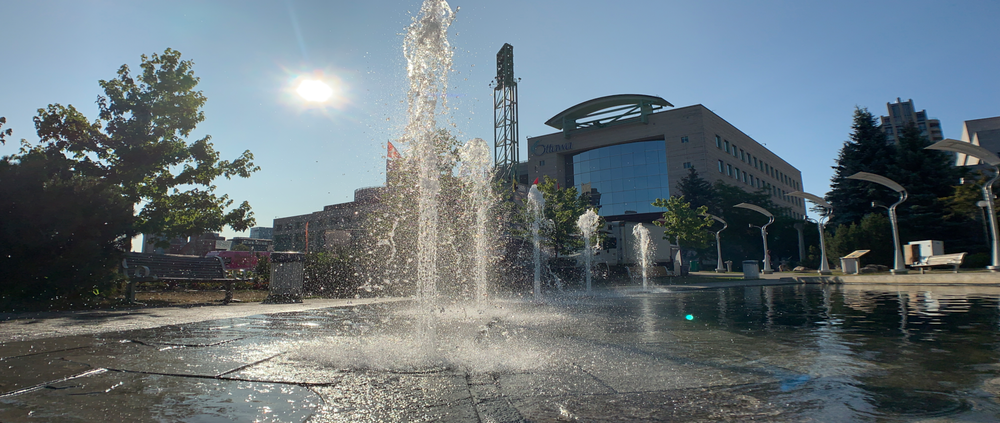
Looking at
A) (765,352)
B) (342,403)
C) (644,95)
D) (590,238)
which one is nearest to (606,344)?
(765,352)

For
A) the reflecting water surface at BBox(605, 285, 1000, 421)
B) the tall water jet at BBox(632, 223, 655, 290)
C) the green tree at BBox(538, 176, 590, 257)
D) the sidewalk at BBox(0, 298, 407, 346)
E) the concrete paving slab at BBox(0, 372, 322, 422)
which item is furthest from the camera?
the tall water jet at BBox(632, 223, 655, 290)

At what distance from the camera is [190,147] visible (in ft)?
40.3

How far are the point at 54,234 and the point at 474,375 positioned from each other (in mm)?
8538

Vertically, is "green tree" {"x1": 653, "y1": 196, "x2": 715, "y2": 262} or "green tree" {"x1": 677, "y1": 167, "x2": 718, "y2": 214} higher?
"green tree" {"x1": 677, "y1": 167, "x2": 718, "y2": 214}

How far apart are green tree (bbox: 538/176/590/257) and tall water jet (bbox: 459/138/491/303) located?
3.37 metres

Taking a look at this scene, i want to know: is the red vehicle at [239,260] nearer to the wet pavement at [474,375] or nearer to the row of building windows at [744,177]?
the wet pavement at [474,375]

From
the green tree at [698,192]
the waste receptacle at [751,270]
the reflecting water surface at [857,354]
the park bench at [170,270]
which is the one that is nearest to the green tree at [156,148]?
the park bench at [170,270]

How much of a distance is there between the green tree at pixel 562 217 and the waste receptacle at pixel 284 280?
1396cm

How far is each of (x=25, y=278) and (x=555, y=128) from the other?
2509 inches

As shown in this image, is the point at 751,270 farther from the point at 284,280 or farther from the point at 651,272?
the point at 284,280

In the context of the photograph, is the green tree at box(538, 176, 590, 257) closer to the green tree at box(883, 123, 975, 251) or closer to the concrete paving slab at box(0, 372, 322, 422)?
the green tree at box(883, 123, 975, 251)

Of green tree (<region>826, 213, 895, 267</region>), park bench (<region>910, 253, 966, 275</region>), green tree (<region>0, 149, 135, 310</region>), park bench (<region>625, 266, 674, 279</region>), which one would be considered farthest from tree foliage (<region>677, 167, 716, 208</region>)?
green tree (<region>0, 149, 135, 310</region>)

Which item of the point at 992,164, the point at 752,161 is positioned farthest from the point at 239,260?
the point at 752,161

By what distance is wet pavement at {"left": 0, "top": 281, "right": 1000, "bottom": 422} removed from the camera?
94.0 inches
